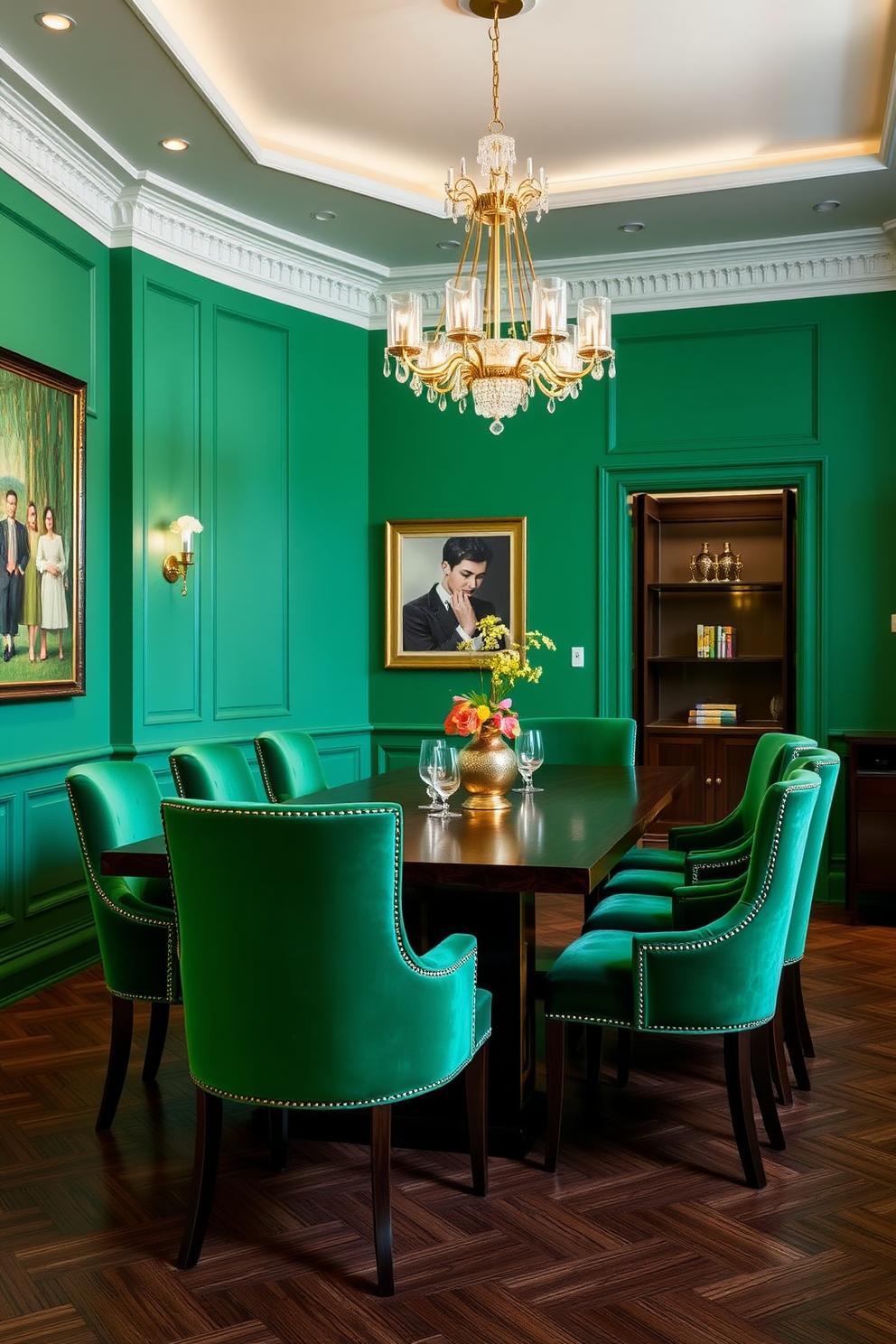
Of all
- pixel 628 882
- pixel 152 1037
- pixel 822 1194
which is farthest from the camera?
pixel 628 882

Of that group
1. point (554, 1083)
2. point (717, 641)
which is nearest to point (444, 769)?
point (554, 1083)

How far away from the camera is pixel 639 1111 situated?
3.19 meters

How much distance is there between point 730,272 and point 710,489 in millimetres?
1098

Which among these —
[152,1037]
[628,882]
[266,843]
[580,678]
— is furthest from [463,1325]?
[580,678]

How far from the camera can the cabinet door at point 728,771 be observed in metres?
5.98

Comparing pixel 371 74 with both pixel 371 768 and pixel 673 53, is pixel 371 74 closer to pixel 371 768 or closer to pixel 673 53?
pixel 673 53

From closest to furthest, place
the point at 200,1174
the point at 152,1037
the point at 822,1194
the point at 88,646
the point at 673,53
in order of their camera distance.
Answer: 1. the point at 200,1174
2. the point at 822,1194
3. the point at 152,1037
4. the point at 673,53
5. the point at 88,646

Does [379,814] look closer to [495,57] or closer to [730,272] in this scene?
[495,57]

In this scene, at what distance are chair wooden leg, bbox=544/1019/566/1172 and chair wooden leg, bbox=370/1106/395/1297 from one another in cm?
59

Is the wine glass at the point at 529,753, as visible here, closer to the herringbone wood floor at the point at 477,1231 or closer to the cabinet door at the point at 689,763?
the herringbone wood floor at the point at 477,1231

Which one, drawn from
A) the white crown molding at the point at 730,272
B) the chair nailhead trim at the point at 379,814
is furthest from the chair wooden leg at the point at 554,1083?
the white crown molding at the point at 730,272

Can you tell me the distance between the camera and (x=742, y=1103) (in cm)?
269

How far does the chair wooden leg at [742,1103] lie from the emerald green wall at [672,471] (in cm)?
341

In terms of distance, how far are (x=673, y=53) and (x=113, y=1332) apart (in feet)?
14.6
